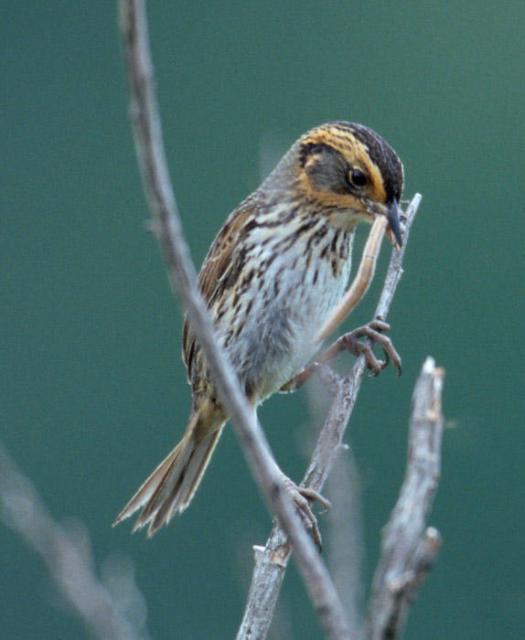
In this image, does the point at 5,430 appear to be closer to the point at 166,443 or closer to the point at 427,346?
the point at 166,443

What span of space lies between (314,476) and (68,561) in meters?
1.08

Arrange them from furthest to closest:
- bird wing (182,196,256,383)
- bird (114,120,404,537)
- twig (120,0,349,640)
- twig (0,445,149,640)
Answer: bird wing (182,196,256,383)
bird (114,120,404,537)
twig (0,445,149,640)
twig (120,0,349,640)

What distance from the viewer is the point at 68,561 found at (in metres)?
2.26

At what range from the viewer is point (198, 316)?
6.49ft

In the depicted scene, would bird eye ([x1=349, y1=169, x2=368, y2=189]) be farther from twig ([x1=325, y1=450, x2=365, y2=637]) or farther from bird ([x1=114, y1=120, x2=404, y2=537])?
twig ([x1=325, y1=450, x2=365, y2=637])

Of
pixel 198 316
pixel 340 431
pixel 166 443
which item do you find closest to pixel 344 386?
pixel 340 431

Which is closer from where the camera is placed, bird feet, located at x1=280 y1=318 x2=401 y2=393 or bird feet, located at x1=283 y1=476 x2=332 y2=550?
bird feet, located at x1=283 y1=476 x2=332 y2=550

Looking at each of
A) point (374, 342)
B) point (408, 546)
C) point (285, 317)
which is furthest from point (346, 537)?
Answer: point (285, 317)

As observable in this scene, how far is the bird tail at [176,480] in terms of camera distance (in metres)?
4.57

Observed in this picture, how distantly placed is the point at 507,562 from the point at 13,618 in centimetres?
329

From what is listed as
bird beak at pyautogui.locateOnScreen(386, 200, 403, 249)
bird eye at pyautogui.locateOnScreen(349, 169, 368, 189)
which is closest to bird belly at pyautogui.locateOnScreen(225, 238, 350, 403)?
bird eye at pyautogui.locateOnScreen(349, 169, 368, 189)

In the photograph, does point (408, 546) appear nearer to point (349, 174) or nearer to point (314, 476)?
point (314, 476)

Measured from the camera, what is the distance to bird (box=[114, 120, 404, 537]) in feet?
→ 14.9

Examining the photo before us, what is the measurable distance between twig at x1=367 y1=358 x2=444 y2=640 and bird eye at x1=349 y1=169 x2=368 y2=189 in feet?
8.01
